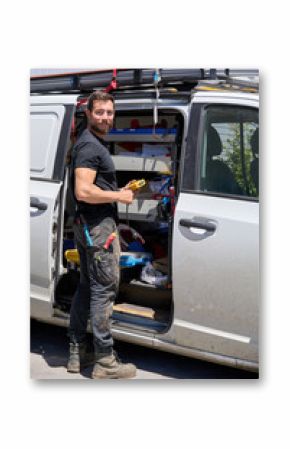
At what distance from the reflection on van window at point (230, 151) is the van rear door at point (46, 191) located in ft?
2.88

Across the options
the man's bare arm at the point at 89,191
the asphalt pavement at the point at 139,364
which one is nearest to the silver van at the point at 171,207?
the asphalt pavement at the point at 139,364

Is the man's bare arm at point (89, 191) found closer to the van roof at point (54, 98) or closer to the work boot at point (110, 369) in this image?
the van roof at point (54, 98)

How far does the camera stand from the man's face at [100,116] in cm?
325

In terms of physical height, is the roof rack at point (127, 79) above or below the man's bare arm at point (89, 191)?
above

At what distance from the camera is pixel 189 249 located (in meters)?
3.14

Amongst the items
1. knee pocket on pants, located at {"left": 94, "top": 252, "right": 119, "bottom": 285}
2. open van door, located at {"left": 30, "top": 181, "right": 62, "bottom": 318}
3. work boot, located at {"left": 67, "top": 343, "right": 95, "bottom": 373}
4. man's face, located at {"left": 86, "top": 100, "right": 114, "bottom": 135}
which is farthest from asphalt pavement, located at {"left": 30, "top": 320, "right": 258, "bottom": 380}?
man's face, located at {"left": 86, "top": 100, "right": 114, "bottom": 135}

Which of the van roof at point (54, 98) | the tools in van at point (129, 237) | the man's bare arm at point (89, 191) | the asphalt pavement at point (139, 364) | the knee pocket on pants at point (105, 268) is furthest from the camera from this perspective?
the tools in van at point (129, 237)

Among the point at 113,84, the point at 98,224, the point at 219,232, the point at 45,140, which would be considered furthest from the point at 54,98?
the point at 219,232

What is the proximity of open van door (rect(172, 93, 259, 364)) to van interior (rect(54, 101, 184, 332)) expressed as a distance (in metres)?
0.24

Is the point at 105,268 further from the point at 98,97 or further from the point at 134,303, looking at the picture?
the point at 98,97

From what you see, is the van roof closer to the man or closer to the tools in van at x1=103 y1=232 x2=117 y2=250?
the man

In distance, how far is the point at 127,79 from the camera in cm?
340
